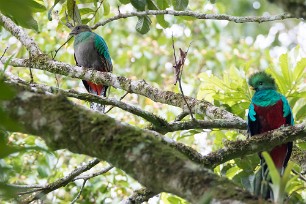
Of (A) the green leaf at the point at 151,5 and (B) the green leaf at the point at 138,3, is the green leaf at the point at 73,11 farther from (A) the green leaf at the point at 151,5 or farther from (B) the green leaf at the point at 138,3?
(B) the green leaf at the point at 138,3

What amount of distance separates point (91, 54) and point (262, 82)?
8.99 feet

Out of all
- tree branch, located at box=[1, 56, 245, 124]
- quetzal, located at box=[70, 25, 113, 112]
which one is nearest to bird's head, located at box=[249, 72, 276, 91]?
tree branch, located at box=[1, 56, 245, 124]

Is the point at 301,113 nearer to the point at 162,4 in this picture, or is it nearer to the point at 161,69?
the point at 162,4

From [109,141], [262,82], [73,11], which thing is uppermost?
[73,11]

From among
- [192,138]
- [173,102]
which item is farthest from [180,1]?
[192,138]

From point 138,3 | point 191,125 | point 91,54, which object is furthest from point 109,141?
point 91,54

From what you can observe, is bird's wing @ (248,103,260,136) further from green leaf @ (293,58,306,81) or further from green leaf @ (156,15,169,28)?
green leaf @ (156,15,169,28)

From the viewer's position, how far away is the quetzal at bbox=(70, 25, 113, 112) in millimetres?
6371

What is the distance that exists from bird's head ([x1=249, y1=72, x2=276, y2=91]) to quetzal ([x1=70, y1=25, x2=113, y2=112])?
256cm

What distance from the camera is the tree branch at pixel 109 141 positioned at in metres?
1.50

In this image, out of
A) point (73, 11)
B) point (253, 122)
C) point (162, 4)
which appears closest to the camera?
point (253, 122)

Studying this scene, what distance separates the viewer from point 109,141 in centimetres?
160

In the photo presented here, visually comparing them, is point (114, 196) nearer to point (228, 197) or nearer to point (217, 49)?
point (228, 197)

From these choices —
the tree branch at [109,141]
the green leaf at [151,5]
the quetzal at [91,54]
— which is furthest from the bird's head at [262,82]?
the tree branch at [109,141]
